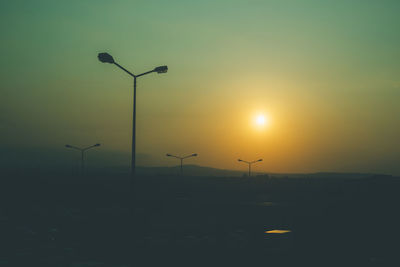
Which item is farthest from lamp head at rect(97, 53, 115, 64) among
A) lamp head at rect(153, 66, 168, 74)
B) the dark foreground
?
the dark foreground

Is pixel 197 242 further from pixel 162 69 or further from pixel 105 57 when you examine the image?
pixel 105 57

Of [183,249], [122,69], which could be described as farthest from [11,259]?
[122,69]

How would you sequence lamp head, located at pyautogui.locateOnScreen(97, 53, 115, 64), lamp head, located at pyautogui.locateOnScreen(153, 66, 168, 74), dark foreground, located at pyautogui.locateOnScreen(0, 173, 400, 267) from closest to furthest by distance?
dark foreground, located at pyautogui.locateOnScreen(0, 173, 400, 267), lamp head, located at pyautogui.locateOnScreen(97, 53, 115, 64), lamp head, located at pyautogui.locateOnScreen(153, 66, 168, 74)

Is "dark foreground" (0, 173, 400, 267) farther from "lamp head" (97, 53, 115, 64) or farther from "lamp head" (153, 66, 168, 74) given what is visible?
"lamp head" (97, 53, 115, 64)

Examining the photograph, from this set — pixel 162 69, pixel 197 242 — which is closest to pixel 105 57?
pixel 162 69

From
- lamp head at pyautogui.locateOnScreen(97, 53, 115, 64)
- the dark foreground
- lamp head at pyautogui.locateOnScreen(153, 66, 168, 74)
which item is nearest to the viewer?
the dark foreground

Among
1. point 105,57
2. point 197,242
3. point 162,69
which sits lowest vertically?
point 197,242

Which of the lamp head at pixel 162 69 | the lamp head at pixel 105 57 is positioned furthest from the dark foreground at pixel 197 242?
the lamp head at pixel 105 57

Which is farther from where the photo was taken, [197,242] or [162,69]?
[162,69]

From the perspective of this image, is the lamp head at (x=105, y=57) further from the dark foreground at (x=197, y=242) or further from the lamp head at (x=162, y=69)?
the dark foreground at (x=197, y=242)

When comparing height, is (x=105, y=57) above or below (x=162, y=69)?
above

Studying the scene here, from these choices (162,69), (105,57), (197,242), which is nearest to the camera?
(197,242)

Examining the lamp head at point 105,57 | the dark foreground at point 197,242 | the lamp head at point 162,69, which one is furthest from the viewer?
the lamp head at point 162,69

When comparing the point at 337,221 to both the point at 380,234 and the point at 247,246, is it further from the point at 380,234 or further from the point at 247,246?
the point at 247,246
